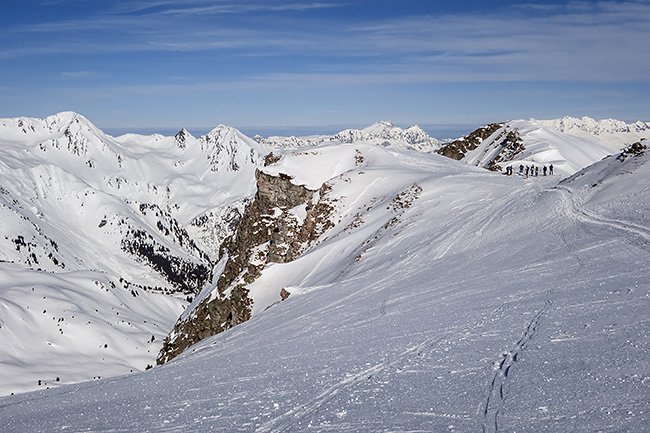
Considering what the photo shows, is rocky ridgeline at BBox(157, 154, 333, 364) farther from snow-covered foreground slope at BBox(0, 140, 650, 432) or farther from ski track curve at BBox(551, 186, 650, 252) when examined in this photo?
ski track curve at BBox(551, 186, 650, 252)

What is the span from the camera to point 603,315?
12.9 m

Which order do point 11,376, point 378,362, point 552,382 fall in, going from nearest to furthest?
point 552,382, point 378,362, point 11,376

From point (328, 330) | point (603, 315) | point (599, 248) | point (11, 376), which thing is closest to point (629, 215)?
point (599, 248)

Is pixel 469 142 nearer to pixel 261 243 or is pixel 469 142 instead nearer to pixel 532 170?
pixel 532 170

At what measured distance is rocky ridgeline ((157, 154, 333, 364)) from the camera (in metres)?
54.0

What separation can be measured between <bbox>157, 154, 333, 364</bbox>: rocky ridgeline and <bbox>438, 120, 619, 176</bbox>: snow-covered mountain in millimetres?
26090

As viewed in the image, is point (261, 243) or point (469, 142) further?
point (469, 142)

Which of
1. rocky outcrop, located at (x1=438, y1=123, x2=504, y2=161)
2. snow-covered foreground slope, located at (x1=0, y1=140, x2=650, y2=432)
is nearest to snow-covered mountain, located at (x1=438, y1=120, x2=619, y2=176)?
rocky outcrop, located at (x1=438, y1=123, x2=504, y2=161)

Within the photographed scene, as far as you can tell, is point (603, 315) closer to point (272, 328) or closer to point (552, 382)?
point (552, 382)

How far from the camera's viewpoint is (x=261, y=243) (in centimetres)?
6166

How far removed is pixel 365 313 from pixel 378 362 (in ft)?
22.8

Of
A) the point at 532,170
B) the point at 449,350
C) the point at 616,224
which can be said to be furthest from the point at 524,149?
the point at 449,350

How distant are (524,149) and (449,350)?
65.8 metres

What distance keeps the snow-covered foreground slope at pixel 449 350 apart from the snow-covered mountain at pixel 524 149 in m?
32.5
